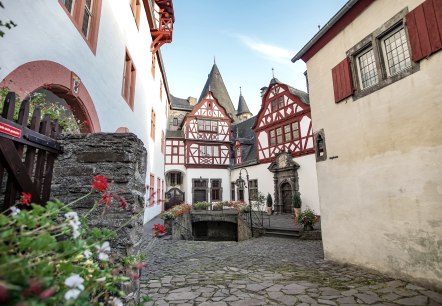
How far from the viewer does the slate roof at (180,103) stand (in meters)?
29.0

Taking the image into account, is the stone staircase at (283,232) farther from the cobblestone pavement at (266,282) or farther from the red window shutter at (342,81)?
the red window shutter at (342,81)

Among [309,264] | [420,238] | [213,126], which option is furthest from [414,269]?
[213,126]

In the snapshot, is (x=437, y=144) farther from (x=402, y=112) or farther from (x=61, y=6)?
(x=61, y=6)

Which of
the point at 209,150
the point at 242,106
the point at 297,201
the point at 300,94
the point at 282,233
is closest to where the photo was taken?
the point at 282,233

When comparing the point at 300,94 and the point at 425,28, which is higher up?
the point at 300,94

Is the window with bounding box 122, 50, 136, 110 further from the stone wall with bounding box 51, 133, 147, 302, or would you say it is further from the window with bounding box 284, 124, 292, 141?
the window with bounding box 284, 124, 292, 141

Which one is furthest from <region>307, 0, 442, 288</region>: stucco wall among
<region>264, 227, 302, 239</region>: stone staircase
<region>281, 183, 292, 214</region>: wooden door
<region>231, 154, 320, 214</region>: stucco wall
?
<region>281, 183, 292, 214</region>: wooden door

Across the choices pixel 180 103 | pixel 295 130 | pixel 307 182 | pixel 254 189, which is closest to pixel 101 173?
pixel 307 182

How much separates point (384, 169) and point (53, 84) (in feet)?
20.1

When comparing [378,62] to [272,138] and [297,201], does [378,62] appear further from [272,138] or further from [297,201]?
[272,138]

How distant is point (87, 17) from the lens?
508cm

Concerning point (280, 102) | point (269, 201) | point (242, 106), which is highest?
point (242, 106)

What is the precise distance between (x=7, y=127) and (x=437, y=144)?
5.69 metres

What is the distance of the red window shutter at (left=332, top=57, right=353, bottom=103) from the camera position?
231 inches
